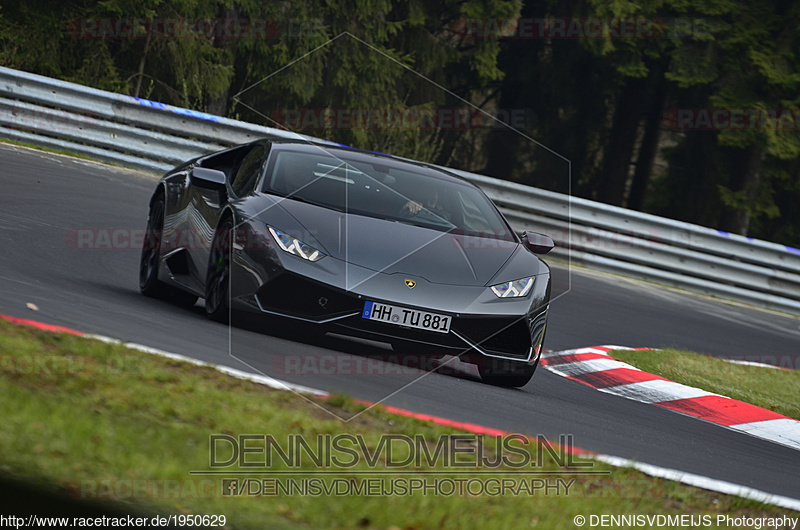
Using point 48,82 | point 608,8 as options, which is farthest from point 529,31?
point 48,82

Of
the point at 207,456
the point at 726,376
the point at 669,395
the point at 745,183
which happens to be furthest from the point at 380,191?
the point at 745,183

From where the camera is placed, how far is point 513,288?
6.76m

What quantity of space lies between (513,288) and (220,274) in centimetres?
179

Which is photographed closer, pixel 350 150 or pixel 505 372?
pixel 505 372

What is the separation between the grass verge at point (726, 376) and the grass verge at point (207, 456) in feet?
12.8

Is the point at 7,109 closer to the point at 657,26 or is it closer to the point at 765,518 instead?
the point at 765,518

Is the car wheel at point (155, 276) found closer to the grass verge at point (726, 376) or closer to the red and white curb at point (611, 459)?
the red and white curb at point (611, 459)

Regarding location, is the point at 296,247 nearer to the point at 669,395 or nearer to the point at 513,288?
the point at 513,288

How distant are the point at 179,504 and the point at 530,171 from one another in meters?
24.3

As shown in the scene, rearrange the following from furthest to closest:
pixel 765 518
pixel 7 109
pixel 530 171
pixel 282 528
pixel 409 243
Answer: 1. pixel 530 171
2. pixel 7 109
3. pixel 409 243
4. pixel 765 518
5. pixel 282 528

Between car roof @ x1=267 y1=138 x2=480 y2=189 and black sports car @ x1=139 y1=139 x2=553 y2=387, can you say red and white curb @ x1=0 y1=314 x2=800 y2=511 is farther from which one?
car roof @ x1=267 y1=138 x2=480 y2=189

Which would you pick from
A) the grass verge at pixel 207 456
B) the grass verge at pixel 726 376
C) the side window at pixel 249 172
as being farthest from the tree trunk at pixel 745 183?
the grass verge at pixel 207 456

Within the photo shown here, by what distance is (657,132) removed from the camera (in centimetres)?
2800

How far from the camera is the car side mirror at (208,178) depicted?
7161mm
